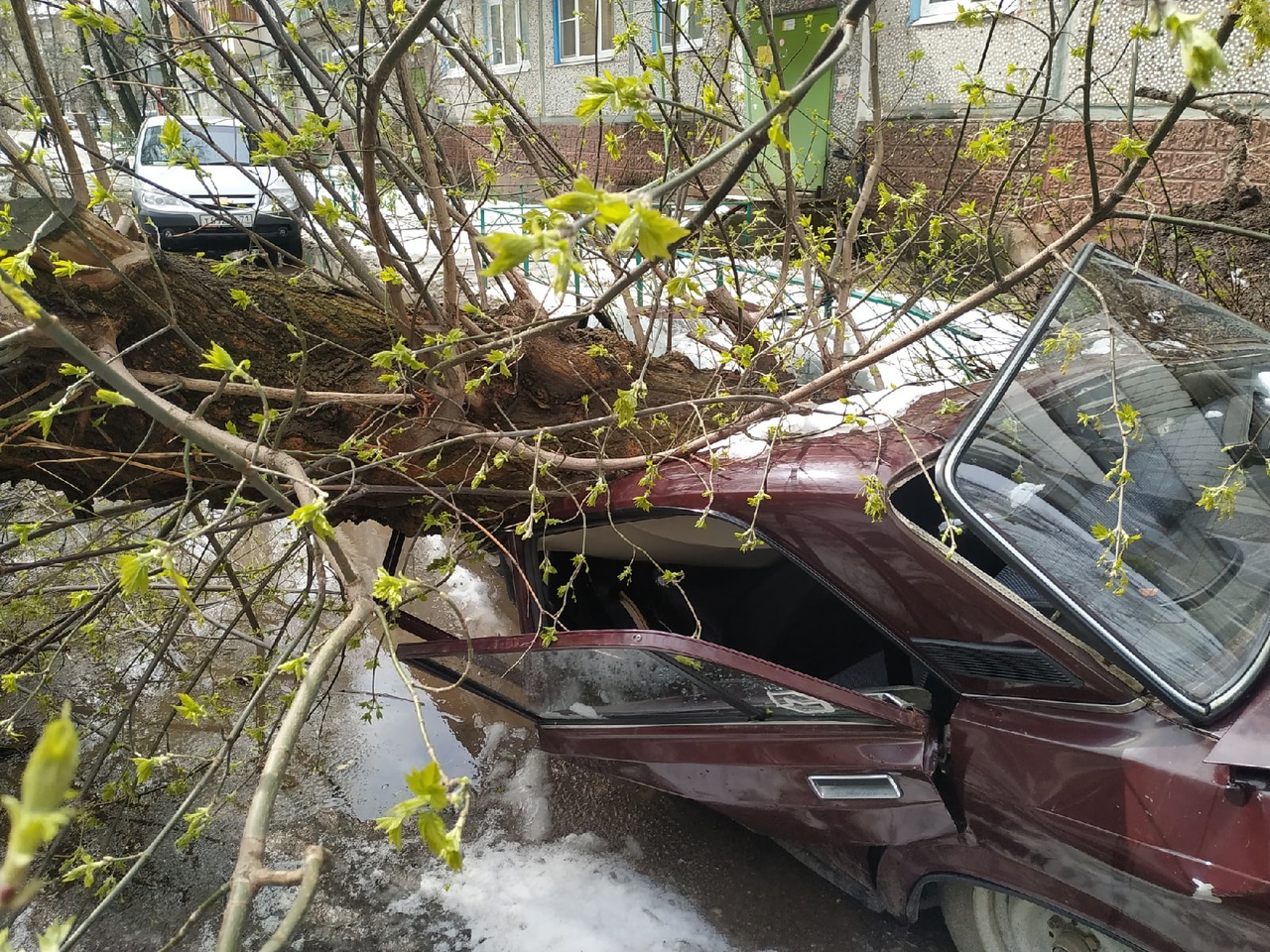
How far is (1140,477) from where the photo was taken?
7.22 ft

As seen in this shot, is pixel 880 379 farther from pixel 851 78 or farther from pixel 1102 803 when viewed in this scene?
pixel 851 78

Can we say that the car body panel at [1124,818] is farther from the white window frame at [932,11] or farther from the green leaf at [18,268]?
the white window frame at [932,11]

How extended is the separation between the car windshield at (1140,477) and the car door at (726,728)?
0.54 m

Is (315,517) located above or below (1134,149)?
below

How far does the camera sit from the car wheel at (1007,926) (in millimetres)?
2020

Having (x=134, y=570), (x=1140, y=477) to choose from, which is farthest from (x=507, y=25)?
(x=134, y=570)

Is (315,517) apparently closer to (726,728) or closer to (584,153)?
(726,728)

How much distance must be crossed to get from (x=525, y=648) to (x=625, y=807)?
1.04 meters

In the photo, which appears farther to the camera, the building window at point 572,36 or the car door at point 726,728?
the building window at point 572,36

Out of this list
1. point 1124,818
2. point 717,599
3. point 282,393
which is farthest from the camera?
point 717,599

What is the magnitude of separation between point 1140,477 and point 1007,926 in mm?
1223

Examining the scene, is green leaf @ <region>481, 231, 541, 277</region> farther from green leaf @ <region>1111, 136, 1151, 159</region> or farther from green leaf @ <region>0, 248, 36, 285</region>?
green leaf @ <region>1111, 136, 1151, 159</region>

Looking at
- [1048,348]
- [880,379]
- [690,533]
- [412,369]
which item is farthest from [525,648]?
[880,379]

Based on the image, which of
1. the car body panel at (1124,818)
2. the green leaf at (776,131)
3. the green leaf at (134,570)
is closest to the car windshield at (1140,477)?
the car body panel at (1124,818)
